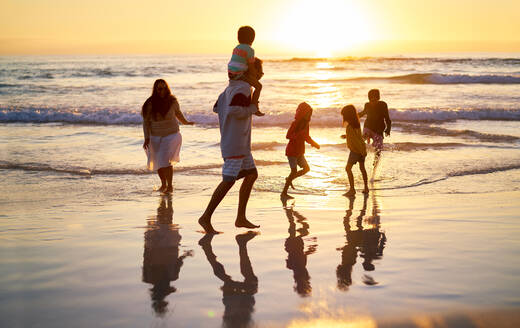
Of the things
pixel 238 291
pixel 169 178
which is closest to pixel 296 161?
pixel 169 178

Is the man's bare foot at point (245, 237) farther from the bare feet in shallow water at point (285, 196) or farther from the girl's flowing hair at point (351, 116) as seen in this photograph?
the girl's flowing hair at point (351, 116)

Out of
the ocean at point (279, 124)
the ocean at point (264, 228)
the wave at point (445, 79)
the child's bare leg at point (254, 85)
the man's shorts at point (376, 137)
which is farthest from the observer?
the wave at point (445, 79)

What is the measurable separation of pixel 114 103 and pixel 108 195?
17099 mm

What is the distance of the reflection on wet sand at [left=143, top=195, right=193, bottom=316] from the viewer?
11.9 feet

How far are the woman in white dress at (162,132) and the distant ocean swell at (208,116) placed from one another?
32.2ft

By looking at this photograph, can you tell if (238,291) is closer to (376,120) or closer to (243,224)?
(243,224)

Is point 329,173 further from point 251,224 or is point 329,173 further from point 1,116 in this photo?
point 1,116

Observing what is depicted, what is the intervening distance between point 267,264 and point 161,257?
1.00 metres

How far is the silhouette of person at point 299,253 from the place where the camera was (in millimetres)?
3736

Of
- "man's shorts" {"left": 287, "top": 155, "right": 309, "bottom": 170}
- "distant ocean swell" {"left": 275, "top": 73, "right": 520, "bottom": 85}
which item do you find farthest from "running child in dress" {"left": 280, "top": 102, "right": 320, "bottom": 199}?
"distant ocean swell" {"left": 275, "top": 73, "right": 520, "bottom": 85}

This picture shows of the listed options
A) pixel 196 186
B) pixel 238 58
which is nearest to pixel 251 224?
pixel 238 58

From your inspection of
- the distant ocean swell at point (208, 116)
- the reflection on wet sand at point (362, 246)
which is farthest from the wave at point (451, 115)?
the reflection on wet sand at point (362, 246)

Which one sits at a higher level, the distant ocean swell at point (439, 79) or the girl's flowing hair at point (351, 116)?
the distant ocean swell at point (439, 79)

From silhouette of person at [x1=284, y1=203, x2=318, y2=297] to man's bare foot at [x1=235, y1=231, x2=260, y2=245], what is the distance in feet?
1.24
